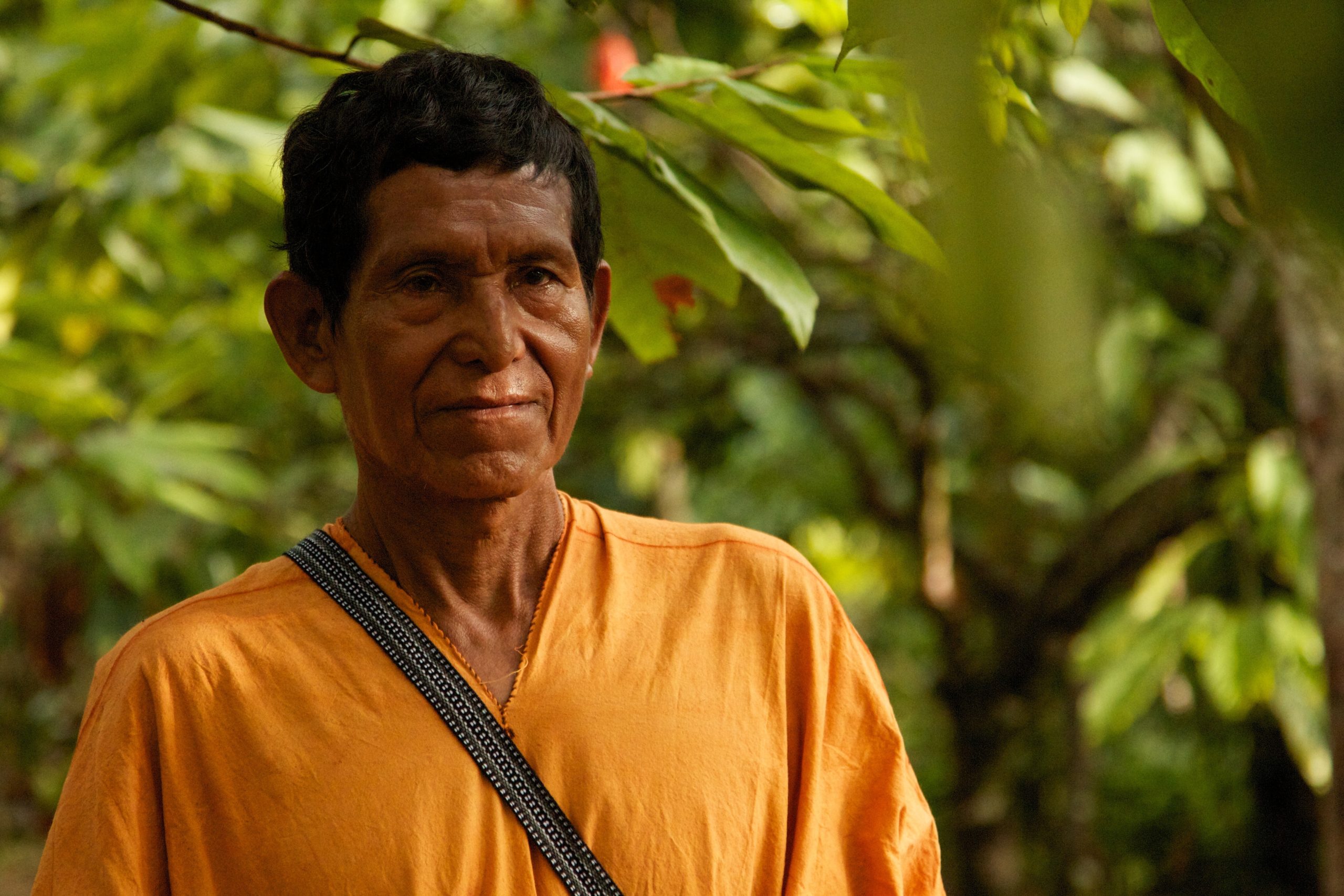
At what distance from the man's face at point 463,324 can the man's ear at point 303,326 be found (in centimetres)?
6

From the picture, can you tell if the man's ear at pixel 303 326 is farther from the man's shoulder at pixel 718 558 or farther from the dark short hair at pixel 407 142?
the man's shoulder at pixel 718 558

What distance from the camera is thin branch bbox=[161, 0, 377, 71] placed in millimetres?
1078

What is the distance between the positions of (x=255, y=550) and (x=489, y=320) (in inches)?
88.2

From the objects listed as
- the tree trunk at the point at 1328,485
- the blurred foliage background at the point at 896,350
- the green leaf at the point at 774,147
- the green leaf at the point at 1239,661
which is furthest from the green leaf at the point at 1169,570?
the green leaf at the point at 774,147

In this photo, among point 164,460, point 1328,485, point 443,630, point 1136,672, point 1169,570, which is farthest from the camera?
point 1169,570

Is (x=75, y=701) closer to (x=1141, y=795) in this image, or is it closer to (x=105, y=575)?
(x=105, y=575)

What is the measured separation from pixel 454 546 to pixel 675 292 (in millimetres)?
314

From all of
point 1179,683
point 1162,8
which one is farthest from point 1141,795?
point 1162,8

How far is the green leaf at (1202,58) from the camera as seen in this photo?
271 millimetres

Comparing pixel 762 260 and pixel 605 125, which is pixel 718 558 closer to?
pixel 762 260

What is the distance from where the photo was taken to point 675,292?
1275 mm

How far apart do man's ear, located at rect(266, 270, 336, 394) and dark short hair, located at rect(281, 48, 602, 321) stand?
0.01m

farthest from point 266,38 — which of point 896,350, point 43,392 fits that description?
point 896,350

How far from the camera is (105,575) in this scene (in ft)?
9.89
